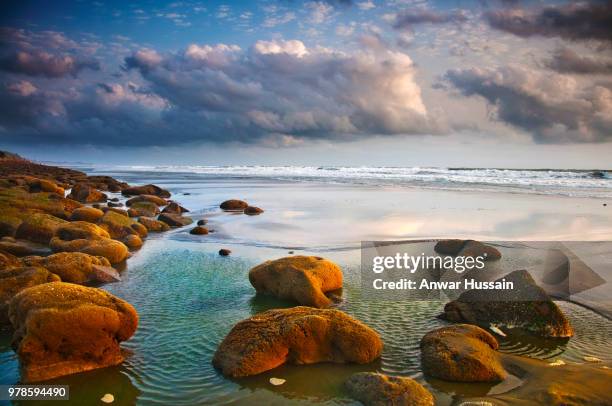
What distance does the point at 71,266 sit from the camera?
37.9 ft

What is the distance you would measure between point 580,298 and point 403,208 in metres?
17.0

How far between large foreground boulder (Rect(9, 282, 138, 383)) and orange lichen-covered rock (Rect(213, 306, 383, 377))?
176 centimetres

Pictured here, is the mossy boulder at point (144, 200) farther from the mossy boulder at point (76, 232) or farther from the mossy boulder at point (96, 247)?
the mossy boulder at point (96, 247)

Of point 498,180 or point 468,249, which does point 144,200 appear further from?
point 498,180

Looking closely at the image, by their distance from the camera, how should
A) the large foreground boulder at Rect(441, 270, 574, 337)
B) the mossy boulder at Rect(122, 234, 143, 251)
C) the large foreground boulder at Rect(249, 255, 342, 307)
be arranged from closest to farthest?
the large foreground boulder at Rect(441, 270, 574, 337) < the large foreground boulder at Rect(249, 255, 342, 307) < the mossy boulder at Rect(122, 234, 143, 251)

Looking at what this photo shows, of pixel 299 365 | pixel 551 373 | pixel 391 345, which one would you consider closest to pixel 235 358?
pixel 299 365

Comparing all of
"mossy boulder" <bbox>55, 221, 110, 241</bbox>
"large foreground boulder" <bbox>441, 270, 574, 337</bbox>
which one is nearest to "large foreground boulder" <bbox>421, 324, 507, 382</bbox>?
"large foreground boulder" <bbox>441, 270, 574, 337</bbox>

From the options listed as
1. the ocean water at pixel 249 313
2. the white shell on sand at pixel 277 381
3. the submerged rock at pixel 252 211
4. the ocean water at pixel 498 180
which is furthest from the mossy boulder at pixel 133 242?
the ocean water at pixel 498 180

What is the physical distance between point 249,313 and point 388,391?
442 centimetres

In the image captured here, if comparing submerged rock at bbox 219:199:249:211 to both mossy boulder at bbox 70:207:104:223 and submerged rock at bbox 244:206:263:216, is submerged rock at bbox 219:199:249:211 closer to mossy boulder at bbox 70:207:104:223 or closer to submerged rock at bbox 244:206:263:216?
submerged rock at bbox 244:206:263:216

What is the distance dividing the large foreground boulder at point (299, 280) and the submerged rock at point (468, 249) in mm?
4949

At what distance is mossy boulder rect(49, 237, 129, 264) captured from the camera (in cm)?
1382

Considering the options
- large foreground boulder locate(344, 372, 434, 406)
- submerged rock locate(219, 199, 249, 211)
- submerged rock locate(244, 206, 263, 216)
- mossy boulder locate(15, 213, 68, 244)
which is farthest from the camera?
submerged rock locate(219, 199, 249, 211)

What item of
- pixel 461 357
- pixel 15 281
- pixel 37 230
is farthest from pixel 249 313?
pixel 37 230
